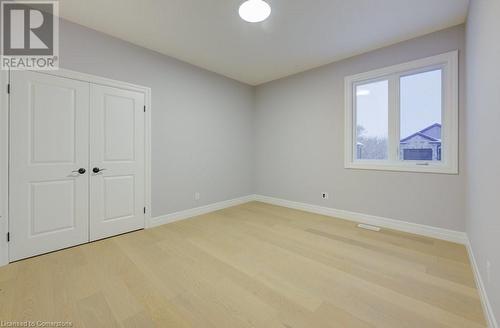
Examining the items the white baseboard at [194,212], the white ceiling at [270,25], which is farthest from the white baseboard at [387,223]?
the white ceiling at [270,25]

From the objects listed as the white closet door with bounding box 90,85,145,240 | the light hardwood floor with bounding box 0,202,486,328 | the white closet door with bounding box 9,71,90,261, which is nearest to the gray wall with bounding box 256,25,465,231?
the light hardwood floor with bounding box 0,202,486,328

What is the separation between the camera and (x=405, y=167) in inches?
119

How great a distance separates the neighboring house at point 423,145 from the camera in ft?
9.36

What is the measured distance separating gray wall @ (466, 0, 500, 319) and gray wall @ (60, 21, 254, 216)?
11.7 ft

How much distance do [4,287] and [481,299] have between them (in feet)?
12.8

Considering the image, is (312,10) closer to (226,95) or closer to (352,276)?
(226,95)

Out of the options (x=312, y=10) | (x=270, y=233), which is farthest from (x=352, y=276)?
(x=312, y=10)

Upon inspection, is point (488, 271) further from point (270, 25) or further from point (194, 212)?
point (194, 212)

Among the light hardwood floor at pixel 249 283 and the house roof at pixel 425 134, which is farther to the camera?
the house roof at pixel 425 134

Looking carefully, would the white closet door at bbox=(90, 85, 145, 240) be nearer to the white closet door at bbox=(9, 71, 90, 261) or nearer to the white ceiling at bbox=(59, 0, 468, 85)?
the white closet door at bbox=(9, 71, 90, 261)

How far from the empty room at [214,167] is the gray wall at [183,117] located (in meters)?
0.03

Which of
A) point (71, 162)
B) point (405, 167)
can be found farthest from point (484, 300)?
point (71, 162)

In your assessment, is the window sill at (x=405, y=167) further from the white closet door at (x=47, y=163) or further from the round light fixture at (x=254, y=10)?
the white closet door at (x=47, y=163)

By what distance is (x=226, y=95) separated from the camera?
4.40 meters
